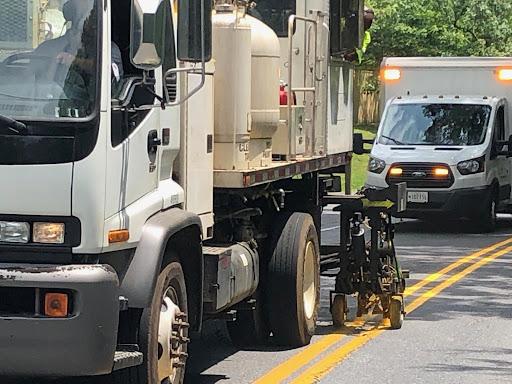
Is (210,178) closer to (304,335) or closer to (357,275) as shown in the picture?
(304,335)

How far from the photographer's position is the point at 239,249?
867 cm

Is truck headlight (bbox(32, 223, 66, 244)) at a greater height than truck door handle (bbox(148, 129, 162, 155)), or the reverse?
truck door handle (bbox(148, 129, 162, 155))

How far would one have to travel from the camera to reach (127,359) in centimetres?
632

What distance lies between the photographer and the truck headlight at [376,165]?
20547 millimetres

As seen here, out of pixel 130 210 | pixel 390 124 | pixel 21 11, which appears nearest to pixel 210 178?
pixel 130 210

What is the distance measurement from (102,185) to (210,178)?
195cm

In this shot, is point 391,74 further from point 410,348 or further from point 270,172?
point 270,172

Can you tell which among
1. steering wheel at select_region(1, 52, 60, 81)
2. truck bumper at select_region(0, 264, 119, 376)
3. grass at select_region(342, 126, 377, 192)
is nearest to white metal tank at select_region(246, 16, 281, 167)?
steering wheel at select_region(1, 52, 60, 81)

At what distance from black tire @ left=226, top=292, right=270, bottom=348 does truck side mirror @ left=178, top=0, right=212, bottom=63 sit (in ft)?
11.2

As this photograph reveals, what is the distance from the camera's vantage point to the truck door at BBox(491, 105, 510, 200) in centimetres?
2098

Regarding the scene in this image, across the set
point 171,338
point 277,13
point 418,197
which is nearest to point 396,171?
point 418,197

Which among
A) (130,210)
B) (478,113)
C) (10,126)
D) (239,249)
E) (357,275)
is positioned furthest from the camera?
(478,113)

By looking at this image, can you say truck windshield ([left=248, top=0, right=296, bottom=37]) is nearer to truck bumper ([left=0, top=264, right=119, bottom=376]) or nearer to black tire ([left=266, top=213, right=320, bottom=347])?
black tire ([left=266, top=213, right=320, bottom=347])

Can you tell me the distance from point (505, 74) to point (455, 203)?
2.55m
